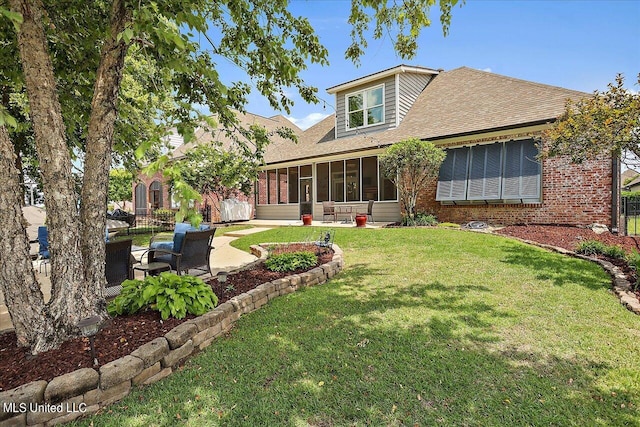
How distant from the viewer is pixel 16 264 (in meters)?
2.66

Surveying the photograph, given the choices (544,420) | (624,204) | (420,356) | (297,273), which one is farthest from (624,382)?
(624,204)

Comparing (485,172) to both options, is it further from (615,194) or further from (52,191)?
(52,191)

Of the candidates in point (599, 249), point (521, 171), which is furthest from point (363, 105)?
point (599, 249)

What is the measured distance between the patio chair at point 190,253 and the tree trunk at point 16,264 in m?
1.99

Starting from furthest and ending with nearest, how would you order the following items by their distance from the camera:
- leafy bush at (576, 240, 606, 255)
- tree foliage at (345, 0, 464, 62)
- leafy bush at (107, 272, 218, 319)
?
1. leafy bush at (576, 240, 606, 255)
2. tree foliage at (345, 0, 464, 62)
3. leafy bush at (107, 272, 218, 319)

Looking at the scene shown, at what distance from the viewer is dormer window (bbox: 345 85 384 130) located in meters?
14.8

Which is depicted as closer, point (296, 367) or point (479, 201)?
point (296, 367)

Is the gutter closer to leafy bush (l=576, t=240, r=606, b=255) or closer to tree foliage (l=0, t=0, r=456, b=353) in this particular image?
→ leafy bush (l=576, t=240, r=606, b=255)

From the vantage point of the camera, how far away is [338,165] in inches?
621

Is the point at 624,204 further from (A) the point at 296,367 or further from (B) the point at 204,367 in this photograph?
(B) the point at 204,367

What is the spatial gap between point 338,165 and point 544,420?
14133mm

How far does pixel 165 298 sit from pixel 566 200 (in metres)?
10.8

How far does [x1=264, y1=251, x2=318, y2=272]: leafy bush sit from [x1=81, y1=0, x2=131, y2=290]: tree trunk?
9.26 ft

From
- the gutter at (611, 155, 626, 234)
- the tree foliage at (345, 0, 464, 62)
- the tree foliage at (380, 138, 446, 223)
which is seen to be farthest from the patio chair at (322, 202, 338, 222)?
the tree foliage at (345, 0, 464, 62)
